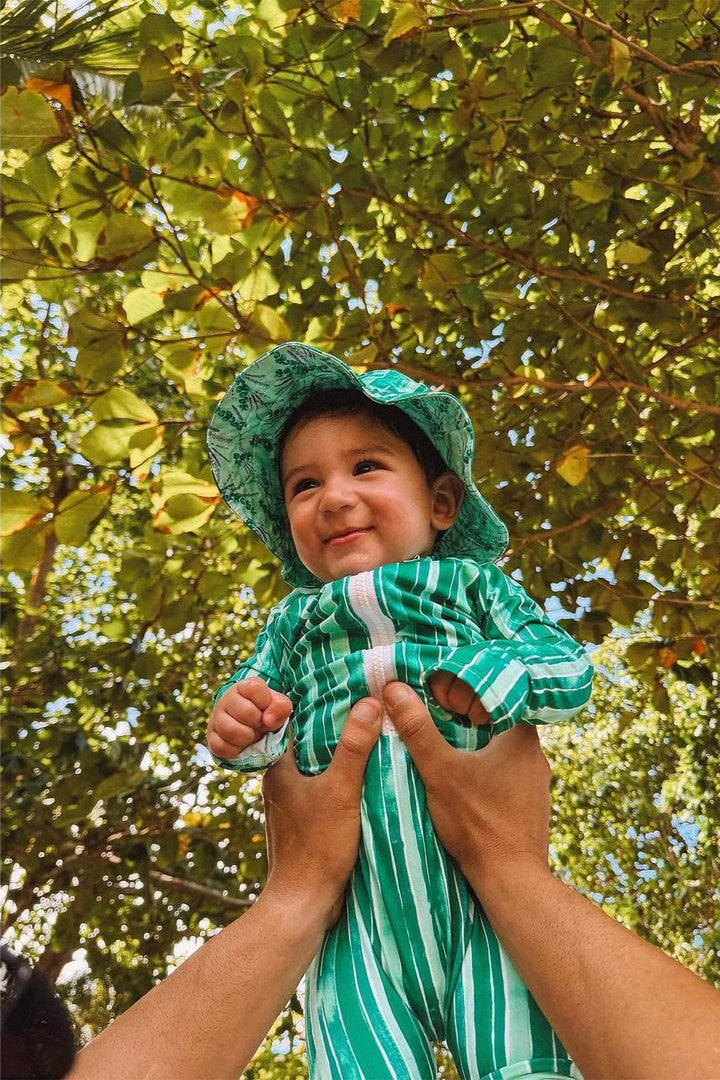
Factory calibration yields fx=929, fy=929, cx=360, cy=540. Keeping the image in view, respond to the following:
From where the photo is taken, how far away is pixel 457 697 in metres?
1.58

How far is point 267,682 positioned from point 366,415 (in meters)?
0.57

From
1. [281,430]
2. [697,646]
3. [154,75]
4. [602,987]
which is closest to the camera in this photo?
[602,987]

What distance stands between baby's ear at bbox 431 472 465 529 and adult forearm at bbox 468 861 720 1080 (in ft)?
2.48

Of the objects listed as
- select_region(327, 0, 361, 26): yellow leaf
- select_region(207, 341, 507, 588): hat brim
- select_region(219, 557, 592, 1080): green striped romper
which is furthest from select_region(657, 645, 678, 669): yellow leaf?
select_region(327, 0, 361, 26): yellow leaf

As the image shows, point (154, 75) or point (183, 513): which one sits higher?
point (154, 75)

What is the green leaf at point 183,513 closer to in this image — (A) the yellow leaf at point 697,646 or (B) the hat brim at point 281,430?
(B) the hat brim at point 281,430

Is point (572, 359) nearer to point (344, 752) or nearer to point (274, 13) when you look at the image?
point (274, 13)

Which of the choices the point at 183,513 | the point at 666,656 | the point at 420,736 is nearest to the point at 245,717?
the point at 420,736

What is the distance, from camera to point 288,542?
2082mm

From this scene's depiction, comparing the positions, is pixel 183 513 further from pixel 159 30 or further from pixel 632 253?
pixel 632 253

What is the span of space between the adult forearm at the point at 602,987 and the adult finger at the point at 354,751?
10.4 inches

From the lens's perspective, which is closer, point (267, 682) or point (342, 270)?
point (267, 682)

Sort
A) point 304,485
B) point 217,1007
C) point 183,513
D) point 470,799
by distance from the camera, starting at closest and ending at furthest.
A: point 217,1007, point 470,799, point 304,485, point 183,513

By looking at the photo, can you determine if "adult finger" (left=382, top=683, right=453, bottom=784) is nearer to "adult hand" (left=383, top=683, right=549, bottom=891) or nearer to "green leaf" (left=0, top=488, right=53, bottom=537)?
"adult hand" (left=383, top=683, right=549, bottom=891)
